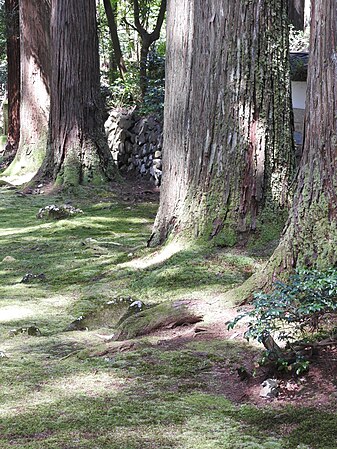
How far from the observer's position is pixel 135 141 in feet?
46.7

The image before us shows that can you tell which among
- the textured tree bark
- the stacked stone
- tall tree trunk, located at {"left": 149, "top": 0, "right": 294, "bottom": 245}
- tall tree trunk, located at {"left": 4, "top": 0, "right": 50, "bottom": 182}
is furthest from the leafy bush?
tall tree trunk, located at {"left": 4, "top": 0, "right": 50, "bottom": 182}

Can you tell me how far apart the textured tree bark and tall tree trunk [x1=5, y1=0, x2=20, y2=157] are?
1421 centimetres

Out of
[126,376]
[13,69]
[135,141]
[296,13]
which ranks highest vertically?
[296,13]

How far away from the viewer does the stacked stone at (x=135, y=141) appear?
13506 mm

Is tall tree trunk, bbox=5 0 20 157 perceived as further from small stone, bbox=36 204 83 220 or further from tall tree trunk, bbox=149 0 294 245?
tall tree trunk, bbox=149 0 294 245

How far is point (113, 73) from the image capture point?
56.9 feet

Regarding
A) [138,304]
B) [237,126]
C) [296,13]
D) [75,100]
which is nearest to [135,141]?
[75,100]

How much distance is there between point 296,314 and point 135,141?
1100 cm

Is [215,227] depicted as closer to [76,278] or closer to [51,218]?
[76,278]

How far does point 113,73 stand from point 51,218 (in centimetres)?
793

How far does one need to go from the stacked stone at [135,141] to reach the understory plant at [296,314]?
9488 millimetres

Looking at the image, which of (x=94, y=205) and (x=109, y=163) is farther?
(x=109, y=163)

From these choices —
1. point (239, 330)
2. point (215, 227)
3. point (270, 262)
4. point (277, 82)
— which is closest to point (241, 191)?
point (215, 227)

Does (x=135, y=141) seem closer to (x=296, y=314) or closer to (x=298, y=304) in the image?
(x=298, y=304)
